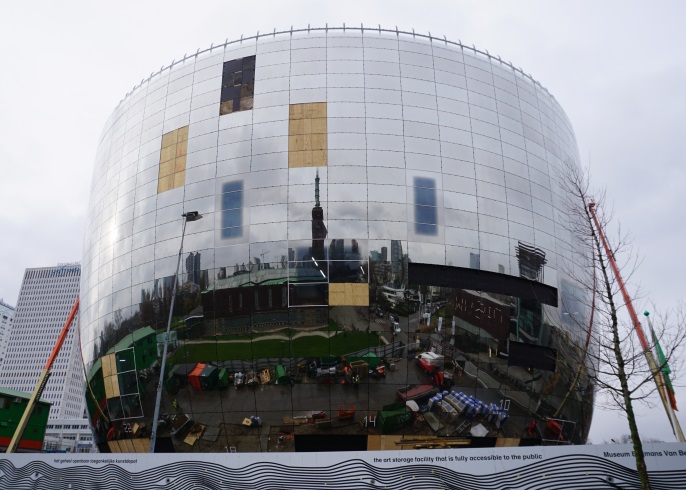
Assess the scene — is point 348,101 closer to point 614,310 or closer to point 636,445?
point 614,310

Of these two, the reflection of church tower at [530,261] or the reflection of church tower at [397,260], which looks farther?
the reflection of church tower at [530,261]

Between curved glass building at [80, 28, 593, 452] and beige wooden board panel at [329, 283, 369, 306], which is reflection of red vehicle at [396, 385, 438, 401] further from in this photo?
beige wooden board panel at [329, 283, 369, 306]

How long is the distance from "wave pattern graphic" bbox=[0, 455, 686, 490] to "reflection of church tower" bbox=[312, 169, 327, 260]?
817 centimetres

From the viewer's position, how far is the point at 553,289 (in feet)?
75.5

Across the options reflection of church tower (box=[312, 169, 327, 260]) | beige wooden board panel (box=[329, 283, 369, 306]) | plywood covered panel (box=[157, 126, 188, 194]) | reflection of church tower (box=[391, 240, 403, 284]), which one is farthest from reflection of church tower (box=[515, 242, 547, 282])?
plywood covered panel (box=[157, 126, 188, 194])

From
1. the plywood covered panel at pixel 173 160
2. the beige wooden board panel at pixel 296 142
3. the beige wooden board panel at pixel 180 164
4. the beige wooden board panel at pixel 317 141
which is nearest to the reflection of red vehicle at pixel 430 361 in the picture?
the beige wooden board panel at pixel 317 141

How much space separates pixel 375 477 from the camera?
14.2 meters

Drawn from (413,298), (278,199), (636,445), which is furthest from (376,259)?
(636,445)

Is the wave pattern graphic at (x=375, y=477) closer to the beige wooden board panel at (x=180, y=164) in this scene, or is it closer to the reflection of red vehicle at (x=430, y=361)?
the reflection of red vehicle at (x=430, y=361)

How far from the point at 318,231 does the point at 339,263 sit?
154 centimetres

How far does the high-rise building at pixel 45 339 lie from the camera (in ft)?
501

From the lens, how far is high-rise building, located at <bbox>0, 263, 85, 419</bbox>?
6009 inches

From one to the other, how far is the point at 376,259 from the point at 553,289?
27.5 ft

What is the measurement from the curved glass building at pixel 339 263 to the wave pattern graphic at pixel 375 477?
16.8 feet
